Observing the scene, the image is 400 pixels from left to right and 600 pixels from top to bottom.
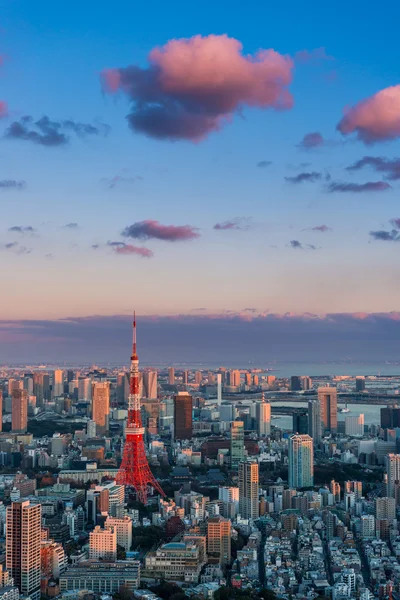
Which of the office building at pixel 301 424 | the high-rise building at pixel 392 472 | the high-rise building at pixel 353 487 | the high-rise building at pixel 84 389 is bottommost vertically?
the high-rise building at pixel 353 487

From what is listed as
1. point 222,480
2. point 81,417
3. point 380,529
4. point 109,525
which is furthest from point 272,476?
point 81,417

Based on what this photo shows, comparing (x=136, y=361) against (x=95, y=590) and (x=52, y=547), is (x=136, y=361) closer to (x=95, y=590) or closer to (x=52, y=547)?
(x=52, y=547)

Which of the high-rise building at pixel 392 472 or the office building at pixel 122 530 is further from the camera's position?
the high-rise building at pixel 392 472

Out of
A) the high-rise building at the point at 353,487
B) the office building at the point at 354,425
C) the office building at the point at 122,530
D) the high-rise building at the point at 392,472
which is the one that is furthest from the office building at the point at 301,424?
the office building at the point at 122,530

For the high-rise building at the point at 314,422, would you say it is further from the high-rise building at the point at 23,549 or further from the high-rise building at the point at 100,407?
the high-rise building at the point at 23,549

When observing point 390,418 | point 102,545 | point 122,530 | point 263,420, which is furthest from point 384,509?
point 390,418

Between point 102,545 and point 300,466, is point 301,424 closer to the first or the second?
point 300,466
